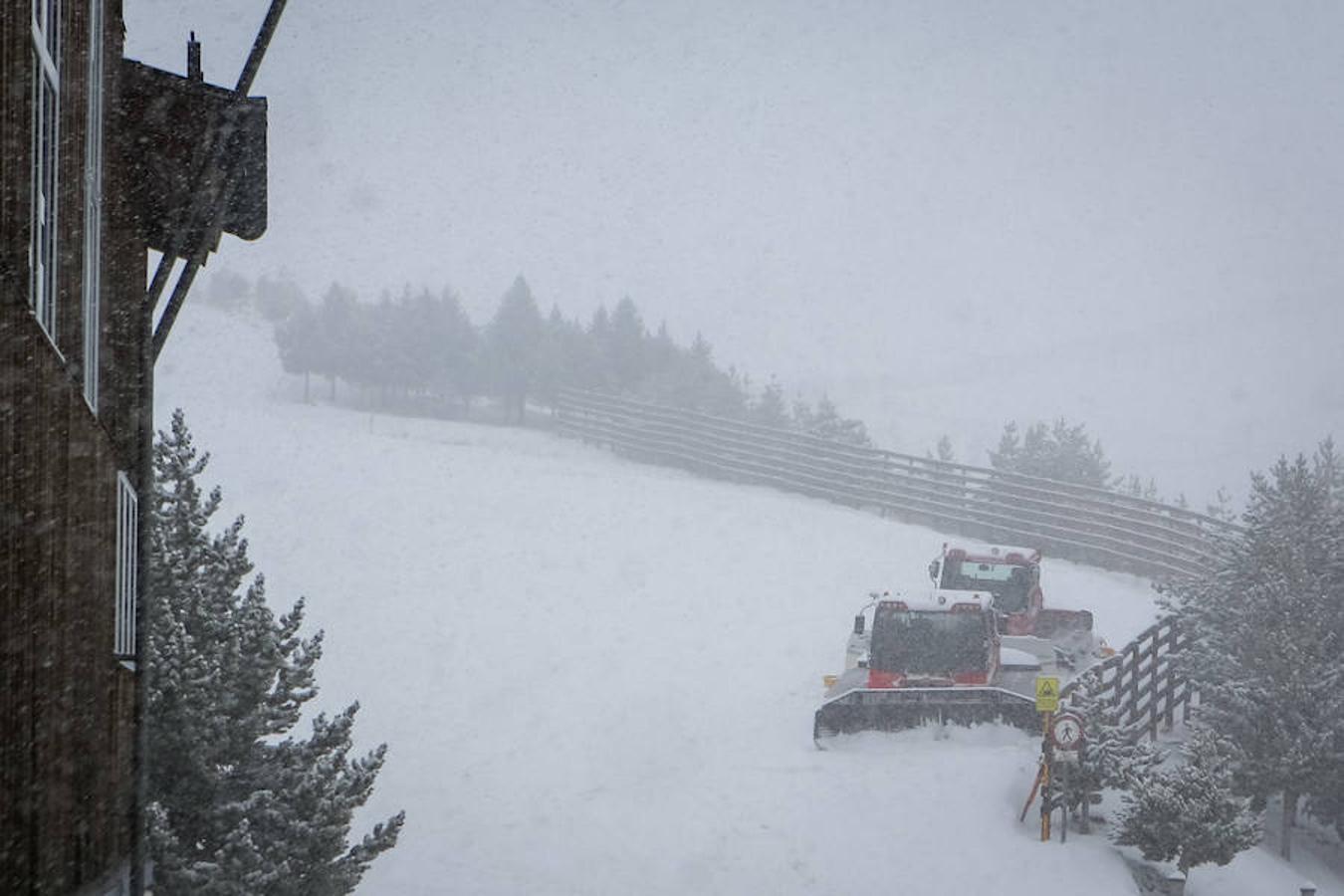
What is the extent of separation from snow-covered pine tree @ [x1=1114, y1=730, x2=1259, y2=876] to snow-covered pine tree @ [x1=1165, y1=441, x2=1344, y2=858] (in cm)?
192

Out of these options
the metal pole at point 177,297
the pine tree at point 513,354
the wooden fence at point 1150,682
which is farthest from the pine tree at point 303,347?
the metal pole at point 177,297

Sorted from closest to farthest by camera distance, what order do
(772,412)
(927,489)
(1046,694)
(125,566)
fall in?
1. (125,566)
2. (1046,694)
3. (927,489)
4. (772,412)

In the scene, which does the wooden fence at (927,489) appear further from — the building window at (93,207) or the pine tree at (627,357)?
the building window at (93,207)

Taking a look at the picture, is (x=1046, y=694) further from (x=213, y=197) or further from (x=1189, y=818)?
(x=213, y=197)

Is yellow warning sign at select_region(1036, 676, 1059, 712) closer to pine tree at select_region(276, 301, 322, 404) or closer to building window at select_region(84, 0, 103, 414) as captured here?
building window at select_region(84, 0, 103, 414)

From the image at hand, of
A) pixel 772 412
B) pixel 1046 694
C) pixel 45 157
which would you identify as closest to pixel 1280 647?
pixel 1046 694

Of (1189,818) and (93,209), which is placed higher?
(93,209)

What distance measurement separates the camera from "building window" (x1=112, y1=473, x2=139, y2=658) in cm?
720

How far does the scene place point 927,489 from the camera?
112ft

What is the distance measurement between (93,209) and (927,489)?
2998cm

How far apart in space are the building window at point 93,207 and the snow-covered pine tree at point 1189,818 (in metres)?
10.9

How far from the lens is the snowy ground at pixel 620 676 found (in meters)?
13.2

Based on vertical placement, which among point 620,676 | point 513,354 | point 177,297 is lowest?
point 620,676

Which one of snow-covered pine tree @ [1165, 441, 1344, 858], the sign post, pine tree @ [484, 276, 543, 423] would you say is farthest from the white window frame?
pine tree @ [484, 276, 543, 423]
